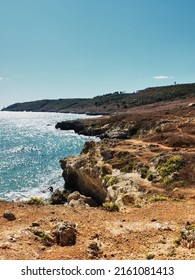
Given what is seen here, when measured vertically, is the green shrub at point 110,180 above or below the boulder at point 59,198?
above

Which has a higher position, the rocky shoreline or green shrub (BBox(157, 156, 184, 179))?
green shrub (BBox(157, 156, 184, 179))

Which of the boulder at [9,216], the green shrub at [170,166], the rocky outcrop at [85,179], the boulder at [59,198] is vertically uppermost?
the green shrub at [170,166]

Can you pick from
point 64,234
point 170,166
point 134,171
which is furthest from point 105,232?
point 134,171

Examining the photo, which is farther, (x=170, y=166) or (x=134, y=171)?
(x=134, y=171)

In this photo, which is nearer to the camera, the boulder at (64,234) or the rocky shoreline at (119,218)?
the rocky shoreline at (119,218)

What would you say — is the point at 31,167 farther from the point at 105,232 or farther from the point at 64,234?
the point at 64,234

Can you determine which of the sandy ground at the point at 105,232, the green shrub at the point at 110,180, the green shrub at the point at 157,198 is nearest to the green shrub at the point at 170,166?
the green shrub at the point at 110,180

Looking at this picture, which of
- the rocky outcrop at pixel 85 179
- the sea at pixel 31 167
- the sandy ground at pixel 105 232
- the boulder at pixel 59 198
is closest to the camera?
the sandy ground at pixel 105 232

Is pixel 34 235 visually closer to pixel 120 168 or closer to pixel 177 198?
pixel 177 198

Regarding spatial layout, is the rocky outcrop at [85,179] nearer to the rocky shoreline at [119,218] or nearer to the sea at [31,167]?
the rocky shoreline at [119,218]

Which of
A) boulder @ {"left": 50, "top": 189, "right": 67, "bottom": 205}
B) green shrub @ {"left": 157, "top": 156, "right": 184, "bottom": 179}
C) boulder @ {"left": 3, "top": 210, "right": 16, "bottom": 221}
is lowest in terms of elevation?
boulder @ {"left": 50, "top": 189, "right": 67, "bottom": 205}

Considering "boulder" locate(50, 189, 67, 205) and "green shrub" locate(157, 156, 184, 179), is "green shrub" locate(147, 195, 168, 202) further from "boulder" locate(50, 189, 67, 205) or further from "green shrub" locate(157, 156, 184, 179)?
"boulder" locate(50, 189, 67, 205)

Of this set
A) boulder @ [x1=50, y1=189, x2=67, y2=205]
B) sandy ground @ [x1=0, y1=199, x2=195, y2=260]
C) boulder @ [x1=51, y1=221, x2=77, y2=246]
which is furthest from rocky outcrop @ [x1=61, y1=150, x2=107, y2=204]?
boulder @ [x1=51, y1=221, x2=77, y2=246]
